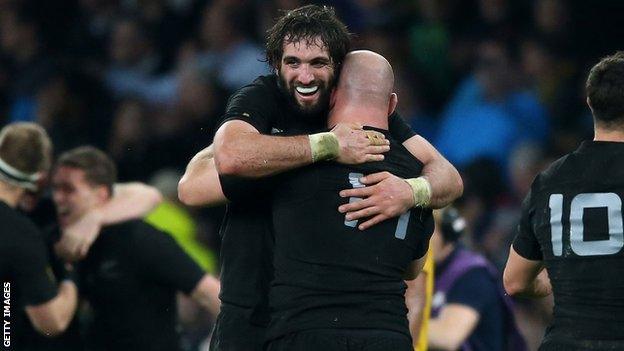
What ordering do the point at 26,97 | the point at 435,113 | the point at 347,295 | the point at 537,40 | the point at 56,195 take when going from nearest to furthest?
the point at 347,295, the point at 56,195, the point at 537,40, the point at 435,113, the point at 26,97

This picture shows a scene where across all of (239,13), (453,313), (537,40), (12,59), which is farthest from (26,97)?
(453,313)

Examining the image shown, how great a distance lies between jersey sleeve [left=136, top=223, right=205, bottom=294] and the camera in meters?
6.91

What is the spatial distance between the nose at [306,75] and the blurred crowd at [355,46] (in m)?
4.68

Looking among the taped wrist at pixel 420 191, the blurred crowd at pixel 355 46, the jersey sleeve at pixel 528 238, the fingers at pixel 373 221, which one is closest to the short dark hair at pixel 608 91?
the jersey sleeve at pixel 528 238

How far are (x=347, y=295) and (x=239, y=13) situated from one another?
272 inches

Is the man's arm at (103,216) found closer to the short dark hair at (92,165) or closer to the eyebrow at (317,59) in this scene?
the short dark hair at (92,165)

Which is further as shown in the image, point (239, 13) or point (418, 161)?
point (239, 13)

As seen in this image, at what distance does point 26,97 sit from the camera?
12445 millimetres

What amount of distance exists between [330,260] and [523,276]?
Result: 2.95 ft

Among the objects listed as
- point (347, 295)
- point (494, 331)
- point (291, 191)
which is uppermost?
point (291, 191)

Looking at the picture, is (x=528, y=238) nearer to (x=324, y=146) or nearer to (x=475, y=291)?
(x=324, y=146)

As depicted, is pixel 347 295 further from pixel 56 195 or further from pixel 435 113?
pixel 435 113

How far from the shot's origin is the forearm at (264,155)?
15.4 feet

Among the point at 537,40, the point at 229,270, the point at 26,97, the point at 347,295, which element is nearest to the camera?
the point at 347,295
